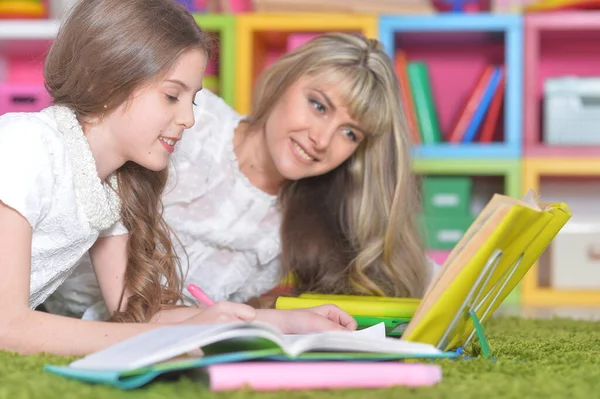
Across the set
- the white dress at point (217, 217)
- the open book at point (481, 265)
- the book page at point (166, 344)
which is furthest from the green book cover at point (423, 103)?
the book page at point (166, 344)

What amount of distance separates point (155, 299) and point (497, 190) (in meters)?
1.85

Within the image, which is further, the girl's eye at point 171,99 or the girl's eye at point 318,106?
the girl's eye at point 318,106

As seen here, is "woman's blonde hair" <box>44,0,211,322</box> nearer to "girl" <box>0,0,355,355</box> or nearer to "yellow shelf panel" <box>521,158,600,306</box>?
"girl" <box>0,0,355,355</box>

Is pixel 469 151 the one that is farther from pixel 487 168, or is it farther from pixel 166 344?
pixel 166 344

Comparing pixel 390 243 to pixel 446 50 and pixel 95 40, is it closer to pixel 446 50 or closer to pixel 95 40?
pixel 95 40

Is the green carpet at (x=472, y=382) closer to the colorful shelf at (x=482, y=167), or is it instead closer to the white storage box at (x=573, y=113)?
the colorful shelf at (x=482, y=167)

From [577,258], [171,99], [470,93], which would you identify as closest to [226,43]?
[470,93]

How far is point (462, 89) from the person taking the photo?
2.97 meters

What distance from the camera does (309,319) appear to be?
1095mm

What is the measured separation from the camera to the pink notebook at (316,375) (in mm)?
747

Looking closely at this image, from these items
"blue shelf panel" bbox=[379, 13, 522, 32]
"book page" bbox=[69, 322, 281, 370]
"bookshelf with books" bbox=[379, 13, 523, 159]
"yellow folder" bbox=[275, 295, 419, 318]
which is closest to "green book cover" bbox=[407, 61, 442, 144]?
"bookshelf with books" bbox=[379, 13, 523, 159]

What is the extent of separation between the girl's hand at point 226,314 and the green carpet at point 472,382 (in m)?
0.16

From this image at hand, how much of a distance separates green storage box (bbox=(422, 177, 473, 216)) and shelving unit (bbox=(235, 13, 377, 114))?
503mm

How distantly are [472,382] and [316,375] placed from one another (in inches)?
6.2
